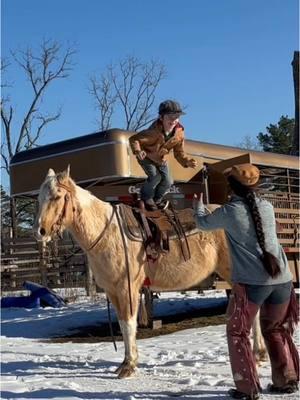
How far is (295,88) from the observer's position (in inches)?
836

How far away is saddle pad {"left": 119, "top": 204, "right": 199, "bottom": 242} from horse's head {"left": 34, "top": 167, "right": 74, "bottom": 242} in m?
0.67

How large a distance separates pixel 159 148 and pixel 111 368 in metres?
2.59

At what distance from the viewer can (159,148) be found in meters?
7.08

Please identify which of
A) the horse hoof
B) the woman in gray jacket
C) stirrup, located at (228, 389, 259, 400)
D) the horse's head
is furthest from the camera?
the horse's head

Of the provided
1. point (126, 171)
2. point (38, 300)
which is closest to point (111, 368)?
point (126, 171)

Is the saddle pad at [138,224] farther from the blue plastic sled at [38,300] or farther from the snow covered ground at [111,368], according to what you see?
the blue plastic sled at [38,300]

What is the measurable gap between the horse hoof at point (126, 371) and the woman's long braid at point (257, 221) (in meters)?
2.08

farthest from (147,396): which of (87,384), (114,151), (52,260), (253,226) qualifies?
(52,260)

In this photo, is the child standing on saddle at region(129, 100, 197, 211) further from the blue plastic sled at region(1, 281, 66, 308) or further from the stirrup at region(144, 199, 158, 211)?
the blue plastic sled at region(1, 281, 66, 308)

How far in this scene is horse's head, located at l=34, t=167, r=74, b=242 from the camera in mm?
6160

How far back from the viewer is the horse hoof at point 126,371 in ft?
19.5

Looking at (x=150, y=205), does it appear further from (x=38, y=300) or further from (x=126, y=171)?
(x=38, y=300)

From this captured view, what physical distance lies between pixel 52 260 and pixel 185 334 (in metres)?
9.46

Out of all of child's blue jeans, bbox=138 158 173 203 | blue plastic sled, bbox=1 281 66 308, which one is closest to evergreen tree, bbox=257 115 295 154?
blue plastic sled, bbox=1 281 66 308
